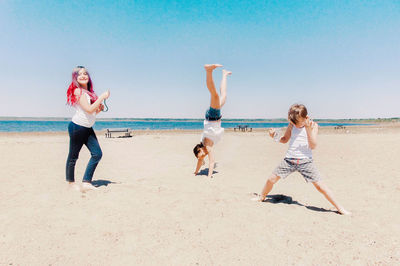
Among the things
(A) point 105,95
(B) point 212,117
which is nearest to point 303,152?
(B) point 212,117

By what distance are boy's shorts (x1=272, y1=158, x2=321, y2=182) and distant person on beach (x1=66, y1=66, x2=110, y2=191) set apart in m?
2.92

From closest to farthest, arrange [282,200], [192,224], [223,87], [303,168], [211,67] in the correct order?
[192,224], [303,168], [282,200], [211,67], [223,87]

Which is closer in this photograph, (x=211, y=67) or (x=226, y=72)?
(x=211, y=67)

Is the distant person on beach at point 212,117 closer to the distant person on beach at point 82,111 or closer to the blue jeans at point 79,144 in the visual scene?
the distant person on beach at point 82,111

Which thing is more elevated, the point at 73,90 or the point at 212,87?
the point at 212,87

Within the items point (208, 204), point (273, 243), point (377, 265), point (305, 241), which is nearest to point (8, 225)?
point (208, 204)

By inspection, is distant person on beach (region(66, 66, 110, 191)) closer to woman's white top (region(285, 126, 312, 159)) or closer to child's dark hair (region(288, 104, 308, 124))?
child's dark hair (region(288, 104, 308, 124))

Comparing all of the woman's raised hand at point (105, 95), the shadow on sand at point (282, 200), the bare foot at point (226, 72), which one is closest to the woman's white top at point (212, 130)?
the bare foot at point (226, 72)

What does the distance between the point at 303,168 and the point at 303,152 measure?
225mm

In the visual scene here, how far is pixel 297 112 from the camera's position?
132 inches

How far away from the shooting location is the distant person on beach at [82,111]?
3.86 m

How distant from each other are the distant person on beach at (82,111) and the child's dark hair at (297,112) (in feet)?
9.21

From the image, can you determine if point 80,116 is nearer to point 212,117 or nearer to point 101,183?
point 101,183

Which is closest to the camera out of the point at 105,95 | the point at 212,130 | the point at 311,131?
the point at 311,131
